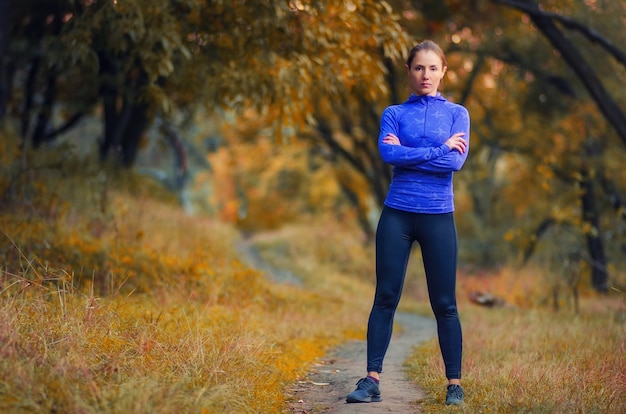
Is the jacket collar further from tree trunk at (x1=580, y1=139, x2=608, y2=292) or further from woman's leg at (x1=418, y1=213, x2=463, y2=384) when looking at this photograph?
tree trunk at (x1=580, y1=139, x2=608, y2=292)

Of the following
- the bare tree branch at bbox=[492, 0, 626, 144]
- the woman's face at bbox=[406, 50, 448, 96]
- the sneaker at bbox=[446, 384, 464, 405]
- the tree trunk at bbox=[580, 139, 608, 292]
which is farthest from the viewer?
the tree trunk at bbox=[580, 139, 608, 292]

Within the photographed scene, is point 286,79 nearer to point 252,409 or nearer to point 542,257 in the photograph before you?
point 252,409

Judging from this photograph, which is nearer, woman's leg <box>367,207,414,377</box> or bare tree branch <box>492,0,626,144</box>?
woman's leg <box>367,207,414,377</box>

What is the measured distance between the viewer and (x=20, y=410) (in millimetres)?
3236

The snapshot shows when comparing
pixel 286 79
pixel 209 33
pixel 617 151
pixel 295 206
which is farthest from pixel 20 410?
pixel 295 206

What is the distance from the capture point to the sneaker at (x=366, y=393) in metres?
4.54

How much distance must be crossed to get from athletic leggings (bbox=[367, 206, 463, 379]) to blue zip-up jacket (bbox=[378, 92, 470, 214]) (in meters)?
0.09

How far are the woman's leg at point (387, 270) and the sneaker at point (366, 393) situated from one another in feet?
0.26

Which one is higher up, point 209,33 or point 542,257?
point 209,33

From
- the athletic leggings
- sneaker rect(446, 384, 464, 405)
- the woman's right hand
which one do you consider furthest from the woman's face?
sneaker rect(446, 384, 464, 405)

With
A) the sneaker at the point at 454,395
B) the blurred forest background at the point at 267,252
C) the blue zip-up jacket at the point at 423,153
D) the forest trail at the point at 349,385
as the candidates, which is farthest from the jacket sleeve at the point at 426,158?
the forest trail at the point at 349,385

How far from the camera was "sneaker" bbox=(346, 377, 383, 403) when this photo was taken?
14.9 ft

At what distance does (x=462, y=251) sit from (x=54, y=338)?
68.7 ft

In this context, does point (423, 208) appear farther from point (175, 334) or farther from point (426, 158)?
point (175, 334)
